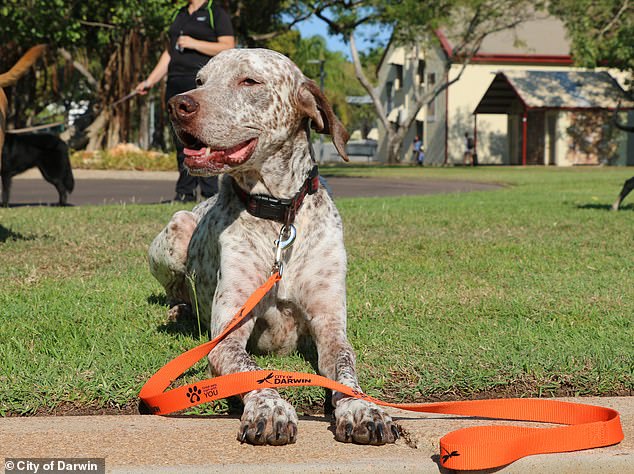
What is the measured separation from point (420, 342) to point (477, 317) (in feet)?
2.57

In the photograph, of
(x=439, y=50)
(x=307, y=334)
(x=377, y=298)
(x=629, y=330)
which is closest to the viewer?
(x=307, y=334)

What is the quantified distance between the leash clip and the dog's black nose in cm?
70

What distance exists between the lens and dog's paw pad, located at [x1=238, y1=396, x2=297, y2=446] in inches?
117

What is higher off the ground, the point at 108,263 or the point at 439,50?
the point at 439,50

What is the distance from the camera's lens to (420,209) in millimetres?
12602

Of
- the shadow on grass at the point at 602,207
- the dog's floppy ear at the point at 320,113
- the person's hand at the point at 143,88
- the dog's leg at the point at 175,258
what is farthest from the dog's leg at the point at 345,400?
the shadow on grass at the point at 602,207

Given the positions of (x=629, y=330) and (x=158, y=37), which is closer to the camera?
(x=629, y=330)

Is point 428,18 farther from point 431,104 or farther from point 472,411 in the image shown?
point 472,411

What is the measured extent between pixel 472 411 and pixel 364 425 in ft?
1.69

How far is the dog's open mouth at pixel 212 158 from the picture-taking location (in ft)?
12.5

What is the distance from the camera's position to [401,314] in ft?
16.9

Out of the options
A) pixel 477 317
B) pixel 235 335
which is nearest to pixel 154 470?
pixel 235 335

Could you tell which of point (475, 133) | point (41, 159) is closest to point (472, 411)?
point (41, 159)

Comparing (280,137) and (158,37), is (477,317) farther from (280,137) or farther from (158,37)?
(158,37)
